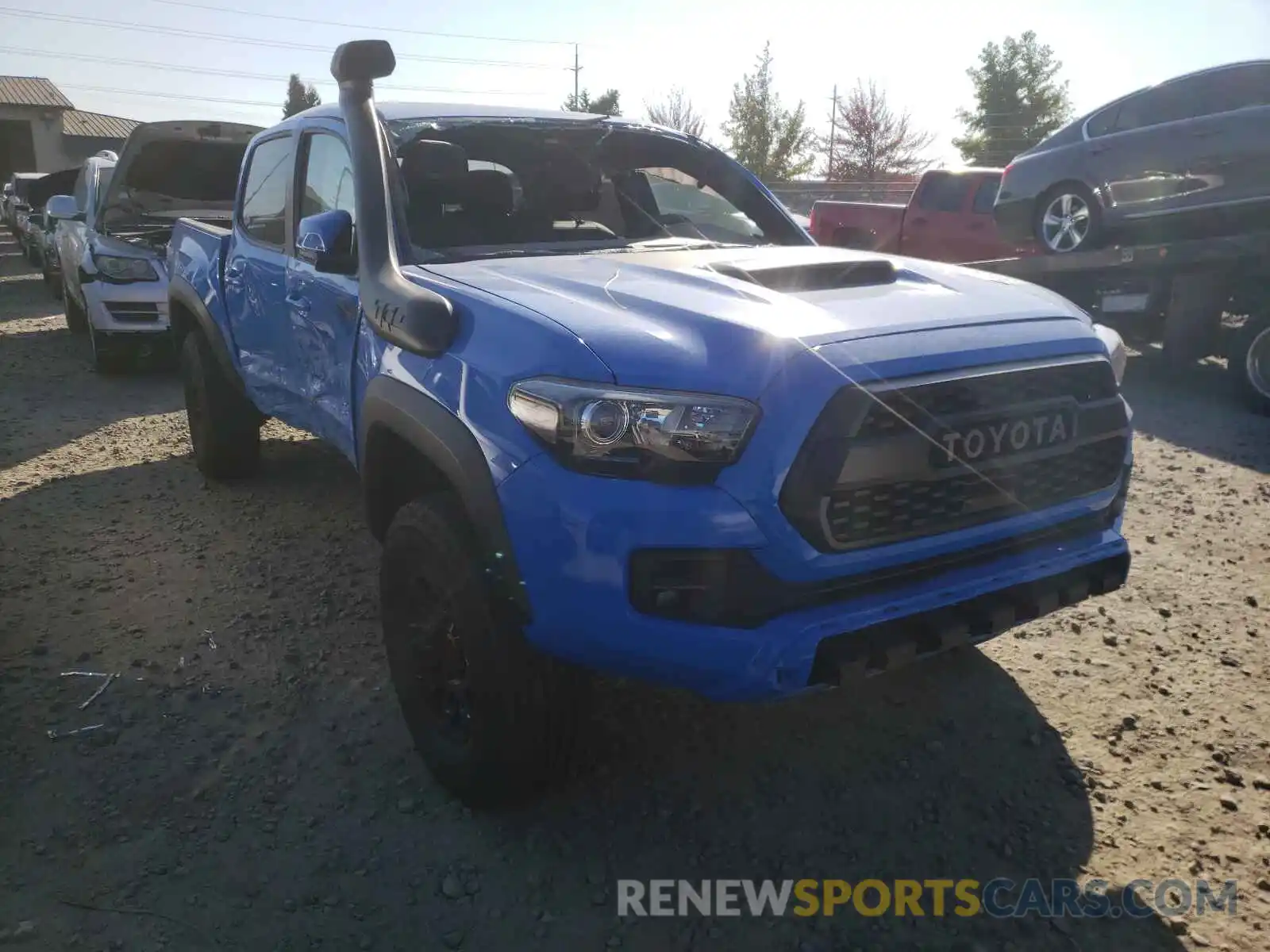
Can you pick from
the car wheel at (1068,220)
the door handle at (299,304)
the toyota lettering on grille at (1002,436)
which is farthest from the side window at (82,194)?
the toyota lettering on grille at (1002,436)

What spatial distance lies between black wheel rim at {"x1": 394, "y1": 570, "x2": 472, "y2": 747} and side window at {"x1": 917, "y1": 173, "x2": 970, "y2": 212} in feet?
33.3

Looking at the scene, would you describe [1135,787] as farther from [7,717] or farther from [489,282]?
[7,717]

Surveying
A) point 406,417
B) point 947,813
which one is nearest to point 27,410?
point 406,417

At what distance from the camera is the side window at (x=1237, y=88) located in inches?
289

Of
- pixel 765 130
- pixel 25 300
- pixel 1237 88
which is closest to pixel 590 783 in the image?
pixel 1237 88

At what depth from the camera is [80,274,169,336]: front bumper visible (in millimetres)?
8336

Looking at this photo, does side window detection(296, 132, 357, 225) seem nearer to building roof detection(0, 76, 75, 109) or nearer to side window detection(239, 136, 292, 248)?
side window detection(239, 136, 292, 248)

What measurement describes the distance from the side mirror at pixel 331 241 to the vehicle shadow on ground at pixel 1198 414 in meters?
5.10

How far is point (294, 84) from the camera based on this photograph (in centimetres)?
7044

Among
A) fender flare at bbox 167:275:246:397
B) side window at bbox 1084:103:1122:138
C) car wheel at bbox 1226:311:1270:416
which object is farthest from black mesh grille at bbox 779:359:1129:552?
side window at bbox 1084:103:1122:138

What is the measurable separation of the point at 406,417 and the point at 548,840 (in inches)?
46.6

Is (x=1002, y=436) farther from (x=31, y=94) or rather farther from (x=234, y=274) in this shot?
(x=31, y=94)

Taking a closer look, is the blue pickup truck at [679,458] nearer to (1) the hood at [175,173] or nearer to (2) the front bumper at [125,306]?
(2) the front bumper at [125,306]

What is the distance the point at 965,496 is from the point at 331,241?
2.07 metres
